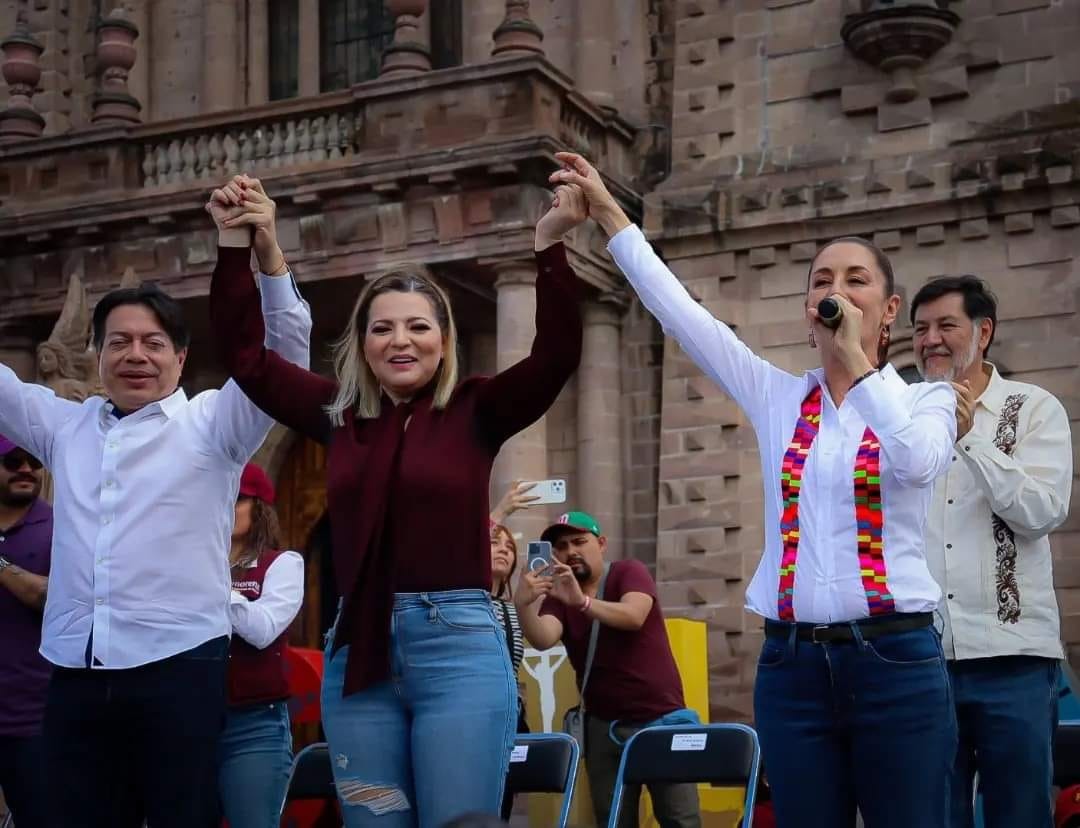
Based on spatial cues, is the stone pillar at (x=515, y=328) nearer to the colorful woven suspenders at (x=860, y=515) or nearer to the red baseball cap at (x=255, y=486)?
the red baseball cap at (x=255, y=486)

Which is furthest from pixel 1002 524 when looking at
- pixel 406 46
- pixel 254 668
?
pixel 406 46

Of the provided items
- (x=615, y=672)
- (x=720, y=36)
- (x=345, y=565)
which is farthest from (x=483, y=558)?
(x=720, y=36)

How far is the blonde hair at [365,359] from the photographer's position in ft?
13.7

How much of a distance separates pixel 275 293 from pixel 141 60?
51.0ft

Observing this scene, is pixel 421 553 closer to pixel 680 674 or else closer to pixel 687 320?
pixel 687 320

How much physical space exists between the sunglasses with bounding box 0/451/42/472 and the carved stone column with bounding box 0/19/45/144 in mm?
12476

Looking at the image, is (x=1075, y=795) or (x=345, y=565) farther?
(x=1075, y=795)

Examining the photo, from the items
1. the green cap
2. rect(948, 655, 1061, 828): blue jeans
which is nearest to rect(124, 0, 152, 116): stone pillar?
the green cap

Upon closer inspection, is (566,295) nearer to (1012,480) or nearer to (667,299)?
(667,299)

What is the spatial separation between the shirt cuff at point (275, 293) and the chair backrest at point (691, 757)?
9.72 ft

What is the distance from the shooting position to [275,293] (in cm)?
446

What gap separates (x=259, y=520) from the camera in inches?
258

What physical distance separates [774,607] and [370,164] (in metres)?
11.7

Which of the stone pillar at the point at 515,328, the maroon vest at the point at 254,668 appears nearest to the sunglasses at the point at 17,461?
the maroon vest at the point at 254,668
